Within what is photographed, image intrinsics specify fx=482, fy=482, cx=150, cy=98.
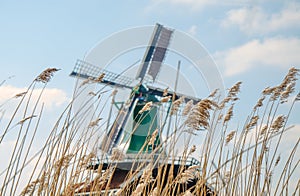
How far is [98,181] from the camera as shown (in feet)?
6.97

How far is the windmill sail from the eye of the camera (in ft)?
60.8

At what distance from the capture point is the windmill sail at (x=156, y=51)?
60.8 feet

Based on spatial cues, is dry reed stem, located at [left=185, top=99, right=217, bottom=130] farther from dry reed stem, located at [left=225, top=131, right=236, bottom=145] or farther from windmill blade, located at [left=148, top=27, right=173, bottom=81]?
windmill blade, located at [left=148, top=27, right=173, bottom=81]

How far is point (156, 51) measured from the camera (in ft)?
61.8

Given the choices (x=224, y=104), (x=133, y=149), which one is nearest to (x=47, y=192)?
(x=224, y=104)

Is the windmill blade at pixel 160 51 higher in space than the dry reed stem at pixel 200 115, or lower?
higher

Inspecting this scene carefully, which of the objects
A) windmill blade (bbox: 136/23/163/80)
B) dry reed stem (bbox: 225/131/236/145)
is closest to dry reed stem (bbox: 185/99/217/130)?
dry reed stem (bbox: 225/131/236/145)

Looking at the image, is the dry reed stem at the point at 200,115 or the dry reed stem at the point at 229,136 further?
the dry reed stem at the point at 229,136

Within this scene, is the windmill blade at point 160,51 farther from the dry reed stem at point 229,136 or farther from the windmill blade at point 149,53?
the dry reed stem at point 229,136

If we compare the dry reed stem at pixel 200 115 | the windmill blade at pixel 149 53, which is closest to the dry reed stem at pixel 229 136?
the dry reed stem at pixel 200 115

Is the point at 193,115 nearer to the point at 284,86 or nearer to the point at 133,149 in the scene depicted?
the point at 284,86

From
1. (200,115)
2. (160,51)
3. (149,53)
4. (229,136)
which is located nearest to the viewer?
(200,115)

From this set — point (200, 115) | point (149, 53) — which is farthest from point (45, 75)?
point (149, 53)

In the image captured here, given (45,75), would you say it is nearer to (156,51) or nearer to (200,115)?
(200,115)
